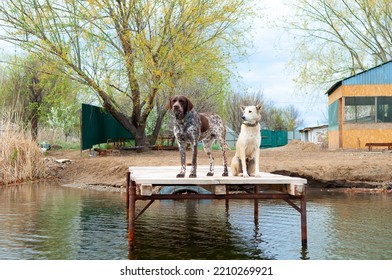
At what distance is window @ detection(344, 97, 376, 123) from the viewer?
29.5 metres

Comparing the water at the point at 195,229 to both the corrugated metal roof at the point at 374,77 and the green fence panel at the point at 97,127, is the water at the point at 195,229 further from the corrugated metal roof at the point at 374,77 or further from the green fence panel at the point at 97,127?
the corrugated metal roof at the point at 374,77

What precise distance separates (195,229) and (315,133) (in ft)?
133

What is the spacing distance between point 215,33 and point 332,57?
13.6 meters

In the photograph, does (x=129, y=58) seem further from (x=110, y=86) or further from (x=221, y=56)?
(x=221, y=56)

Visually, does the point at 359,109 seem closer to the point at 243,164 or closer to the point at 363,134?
the point at 363,134

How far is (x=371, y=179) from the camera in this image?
18844mm

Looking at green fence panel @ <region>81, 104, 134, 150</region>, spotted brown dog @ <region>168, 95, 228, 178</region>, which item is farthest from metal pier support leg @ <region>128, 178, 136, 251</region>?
green fence panel @ <region>81, 104, 134, 150</region>

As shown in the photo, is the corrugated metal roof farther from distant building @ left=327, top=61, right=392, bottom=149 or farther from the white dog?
the white dog

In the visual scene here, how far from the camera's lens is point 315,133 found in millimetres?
50594

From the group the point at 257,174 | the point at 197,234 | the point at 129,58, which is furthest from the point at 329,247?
the point at 129,58

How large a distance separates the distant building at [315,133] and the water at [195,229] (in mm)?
28461

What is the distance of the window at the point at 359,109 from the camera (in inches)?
1160

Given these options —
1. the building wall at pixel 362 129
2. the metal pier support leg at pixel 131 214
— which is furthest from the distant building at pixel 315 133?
the metal pier support leg at pixel 131 214

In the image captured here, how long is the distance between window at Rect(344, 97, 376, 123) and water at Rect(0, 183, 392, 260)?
44.6 ft
